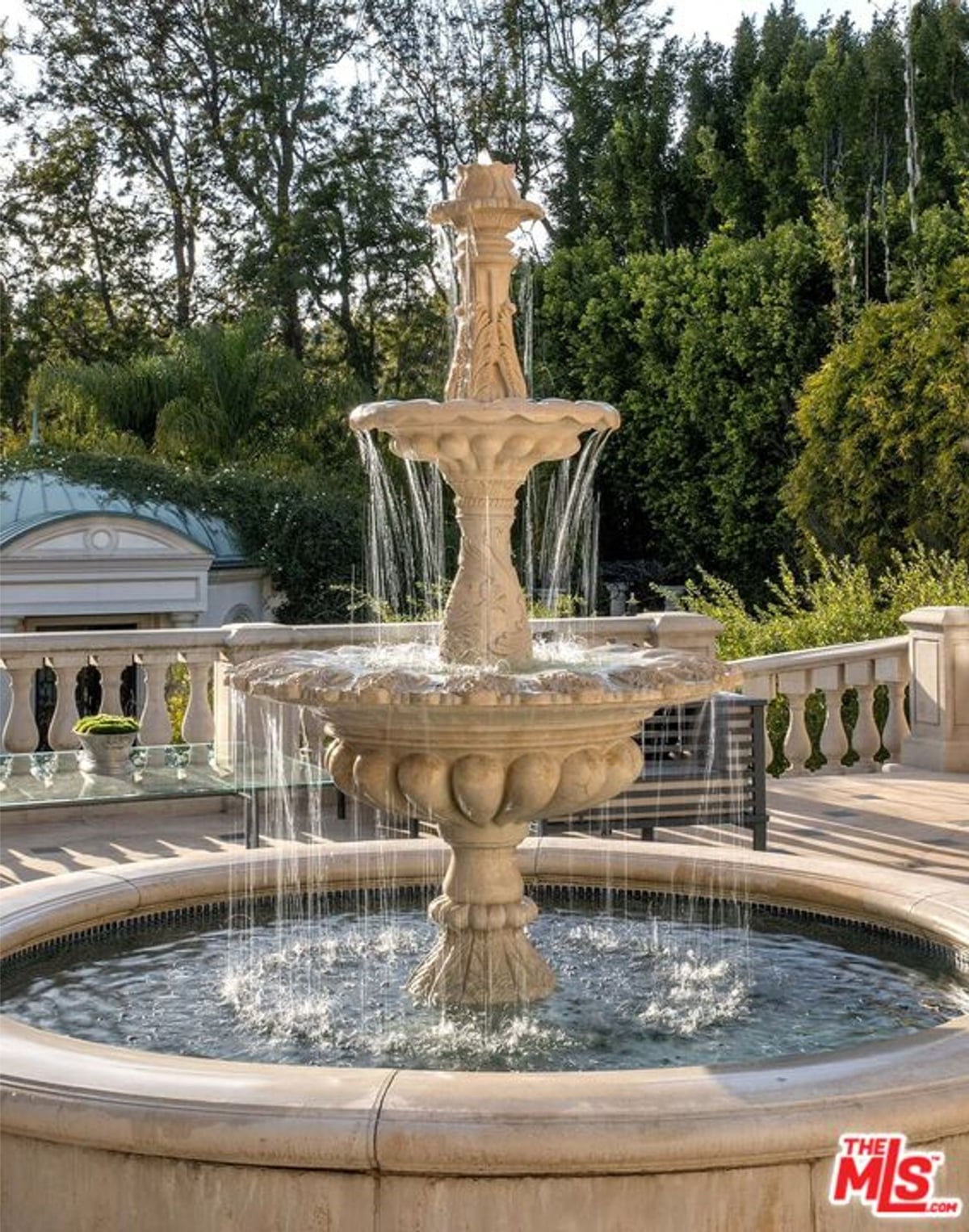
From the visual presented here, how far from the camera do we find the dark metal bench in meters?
8.38

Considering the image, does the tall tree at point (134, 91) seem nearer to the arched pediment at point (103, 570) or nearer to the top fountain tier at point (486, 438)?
the arched pediment at point (103, 570)

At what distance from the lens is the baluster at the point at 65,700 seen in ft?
34.0

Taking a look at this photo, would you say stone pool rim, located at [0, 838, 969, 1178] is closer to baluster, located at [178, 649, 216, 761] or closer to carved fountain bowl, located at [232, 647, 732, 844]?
carved fountain bowl, located at [232, 647, 732, 844]

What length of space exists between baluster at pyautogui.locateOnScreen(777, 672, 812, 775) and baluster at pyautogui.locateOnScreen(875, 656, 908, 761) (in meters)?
0.77

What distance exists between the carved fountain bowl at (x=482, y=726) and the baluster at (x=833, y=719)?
6.74m

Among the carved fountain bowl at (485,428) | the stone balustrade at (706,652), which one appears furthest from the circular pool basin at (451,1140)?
the stone balustrade at (706,652)

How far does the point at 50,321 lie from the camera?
113ft

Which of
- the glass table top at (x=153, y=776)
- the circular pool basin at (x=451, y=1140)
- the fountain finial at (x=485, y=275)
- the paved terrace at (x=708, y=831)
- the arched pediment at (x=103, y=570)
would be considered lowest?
the paved terrace at (x=708, y=831)

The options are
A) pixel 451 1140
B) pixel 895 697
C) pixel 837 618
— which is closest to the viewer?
pixel 451 1140

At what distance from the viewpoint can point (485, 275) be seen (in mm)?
5555

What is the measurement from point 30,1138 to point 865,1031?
8.58 ft

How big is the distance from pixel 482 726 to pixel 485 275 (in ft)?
5.46

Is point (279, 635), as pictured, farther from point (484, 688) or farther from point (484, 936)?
point (484, 688)

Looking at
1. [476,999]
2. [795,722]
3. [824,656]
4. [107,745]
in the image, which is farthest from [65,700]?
[476,999]
